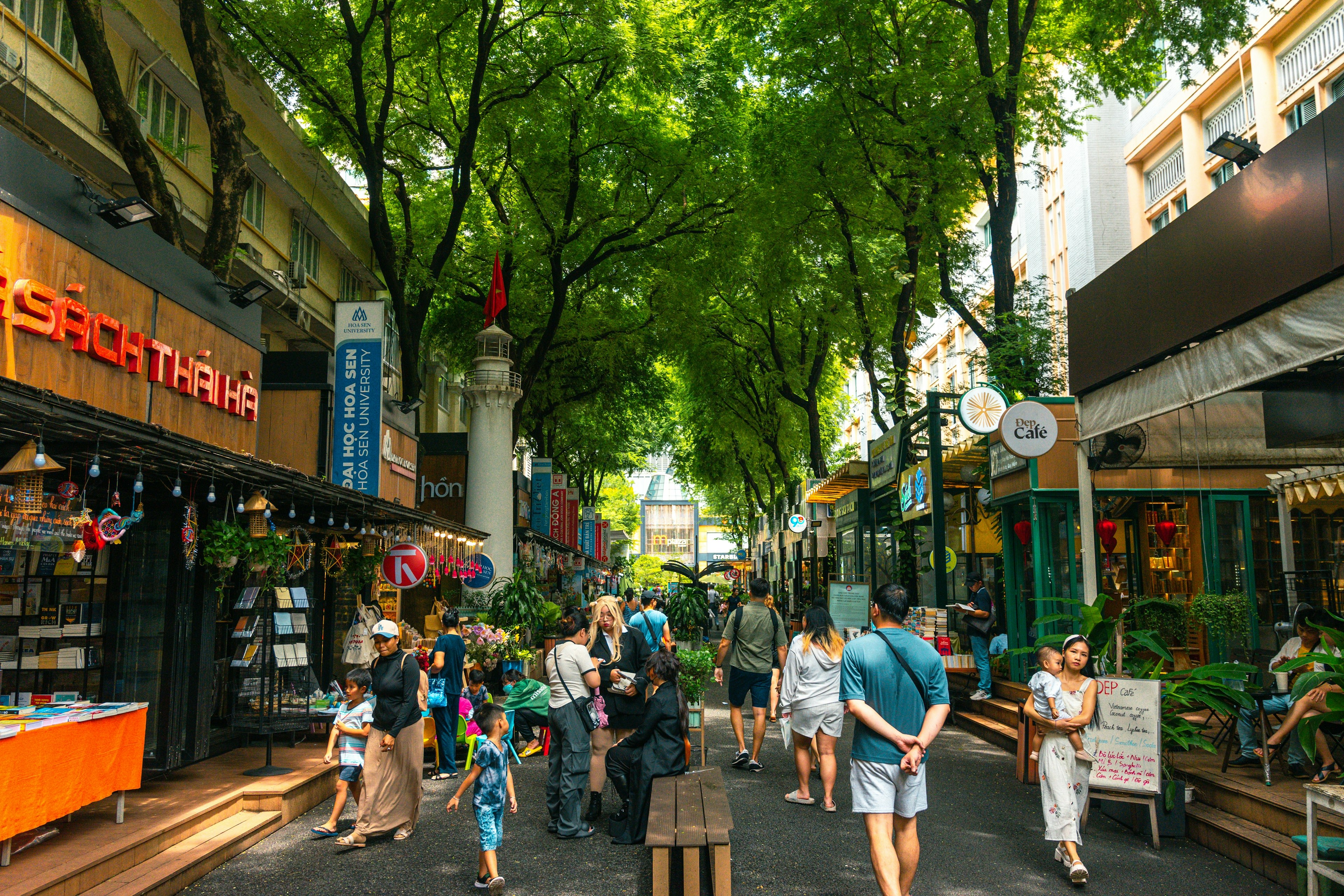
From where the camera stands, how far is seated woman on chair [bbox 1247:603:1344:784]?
708 centimetres

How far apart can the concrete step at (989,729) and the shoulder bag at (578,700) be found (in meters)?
5.23

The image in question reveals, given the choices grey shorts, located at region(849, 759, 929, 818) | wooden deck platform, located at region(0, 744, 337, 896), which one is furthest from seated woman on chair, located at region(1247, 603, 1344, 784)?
wooden deck platform, located at region(0, 744, 337, 896)

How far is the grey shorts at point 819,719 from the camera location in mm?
8547

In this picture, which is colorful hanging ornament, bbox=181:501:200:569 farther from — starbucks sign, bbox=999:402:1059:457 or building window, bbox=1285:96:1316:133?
building window, bbox=1285:96:1316:133

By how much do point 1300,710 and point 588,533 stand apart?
115ft

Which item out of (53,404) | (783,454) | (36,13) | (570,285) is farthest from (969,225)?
(53,404)

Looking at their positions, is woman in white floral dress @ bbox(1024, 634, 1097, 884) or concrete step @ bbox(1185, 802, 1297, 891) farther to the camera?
woman in white floral dress @ bbox(1024, 634, 1097, 884)

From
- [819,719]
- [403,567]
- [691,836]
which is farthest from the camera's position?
[403,567]

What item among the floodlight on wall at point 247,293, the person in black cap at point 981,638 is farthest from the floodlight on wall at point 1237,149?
the floodlight on wall at point 247,293

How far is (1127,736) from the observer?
7195 millimetres

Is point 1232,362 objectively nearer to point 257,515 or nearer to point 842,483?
point 257,515

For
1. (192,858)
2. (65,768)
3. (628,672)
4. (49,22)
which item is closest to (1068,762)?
(628,672)

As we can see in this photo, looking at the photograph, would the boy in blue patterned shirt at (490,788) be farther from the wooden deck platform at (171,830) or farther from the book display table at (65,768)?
the book display table at (65,768)

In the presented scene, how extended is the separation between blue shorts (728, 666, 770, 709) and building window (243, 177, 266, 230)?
469 inches
